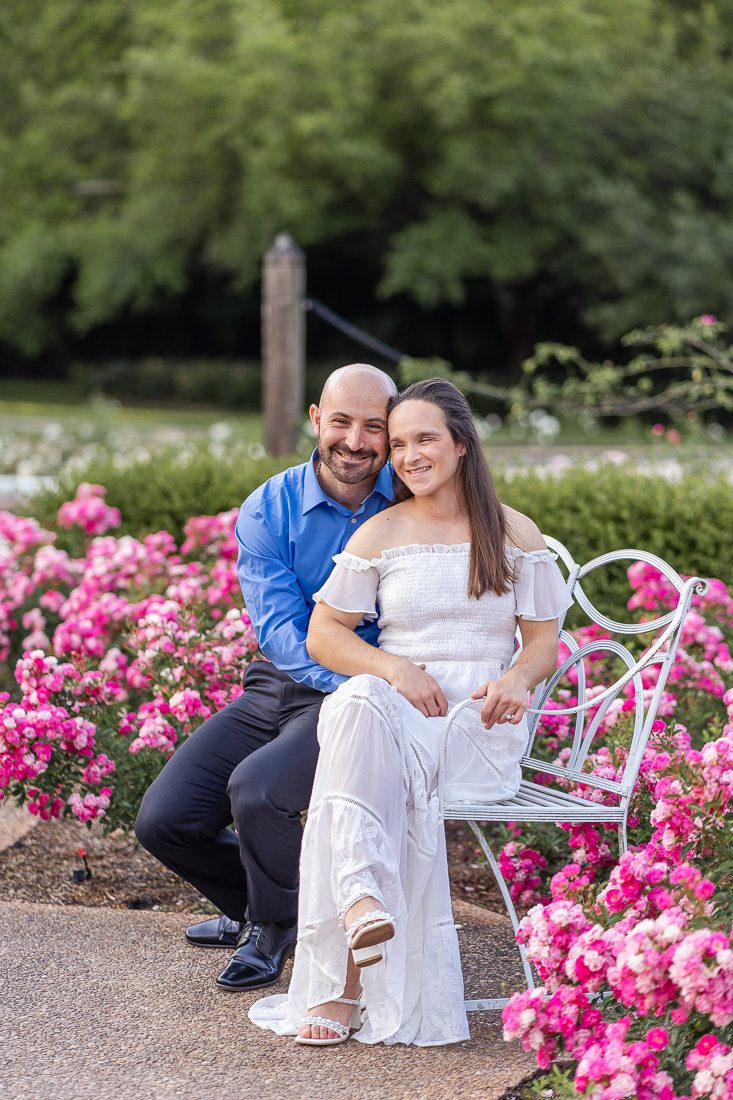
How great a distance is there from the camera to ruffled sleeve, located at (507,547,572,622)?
3.13 metres

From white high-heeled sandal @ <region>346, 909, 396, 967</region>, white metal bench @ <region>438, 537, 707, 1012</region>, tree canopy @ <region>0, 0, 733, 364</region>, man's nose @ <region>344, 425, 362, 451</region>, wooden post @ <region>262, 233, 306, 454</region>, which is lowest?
white high-heeled sandal @ <region>346, 909, 396, 967</region>

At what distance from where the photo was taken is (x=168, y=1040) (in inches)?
110

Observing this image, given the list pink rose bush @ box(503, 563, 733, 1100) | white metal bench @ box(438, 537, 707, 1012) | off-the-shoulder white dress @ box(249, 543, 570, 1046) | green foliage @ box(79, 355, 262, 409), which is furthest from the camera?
green foliage @ box(79, 355, 262, 409)

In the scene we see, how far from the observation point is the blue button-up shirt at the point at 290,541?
10.9 ft

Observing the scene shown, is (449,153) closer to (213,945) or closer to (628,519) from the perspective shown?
(628,519)

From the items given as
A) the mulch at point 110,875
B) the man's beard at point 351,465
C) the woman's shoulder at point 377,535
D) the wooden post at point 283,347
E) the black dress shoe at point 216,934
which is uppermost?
the wooden post at point 283,347

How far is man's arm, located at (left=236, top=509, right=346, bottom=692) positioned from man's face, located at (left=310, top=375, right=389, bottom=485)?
0.86 feet

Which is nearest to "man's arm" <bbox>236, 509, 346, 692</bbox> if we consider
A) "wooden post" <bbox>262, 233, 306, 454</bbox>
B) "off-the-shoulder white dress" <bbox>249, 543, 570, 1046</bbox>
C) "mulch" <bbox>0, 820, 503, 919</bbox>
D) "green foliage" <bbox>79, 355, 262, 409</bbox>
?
"off-the-shoulder white dress" <bbox>249, 543, 570, 1046</bbox>

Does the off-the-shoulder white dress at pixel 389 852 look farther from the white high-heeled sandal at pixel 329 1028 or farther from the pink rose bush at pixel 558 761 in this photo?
the pink rose bush at pixel 558 761

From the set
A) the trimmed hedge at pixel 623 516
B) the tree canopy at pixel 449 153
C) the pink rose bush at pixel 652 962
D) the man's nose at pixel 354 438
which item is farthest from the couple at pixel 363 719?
the tree canopy at pixel 449 153

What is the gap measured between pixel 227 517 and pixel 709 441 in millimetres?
3923

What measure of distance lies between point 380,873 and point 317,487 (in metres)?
1.06

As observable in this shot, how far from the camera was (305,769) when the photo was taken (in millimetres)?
3068

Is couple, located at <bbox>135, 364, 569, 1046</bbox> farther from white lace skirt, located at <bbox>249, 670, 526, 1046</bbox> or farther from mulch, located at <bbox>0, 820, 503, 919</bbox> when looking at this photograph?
mulch, located at <bbox>0, 820, 503, 919</bbox>
